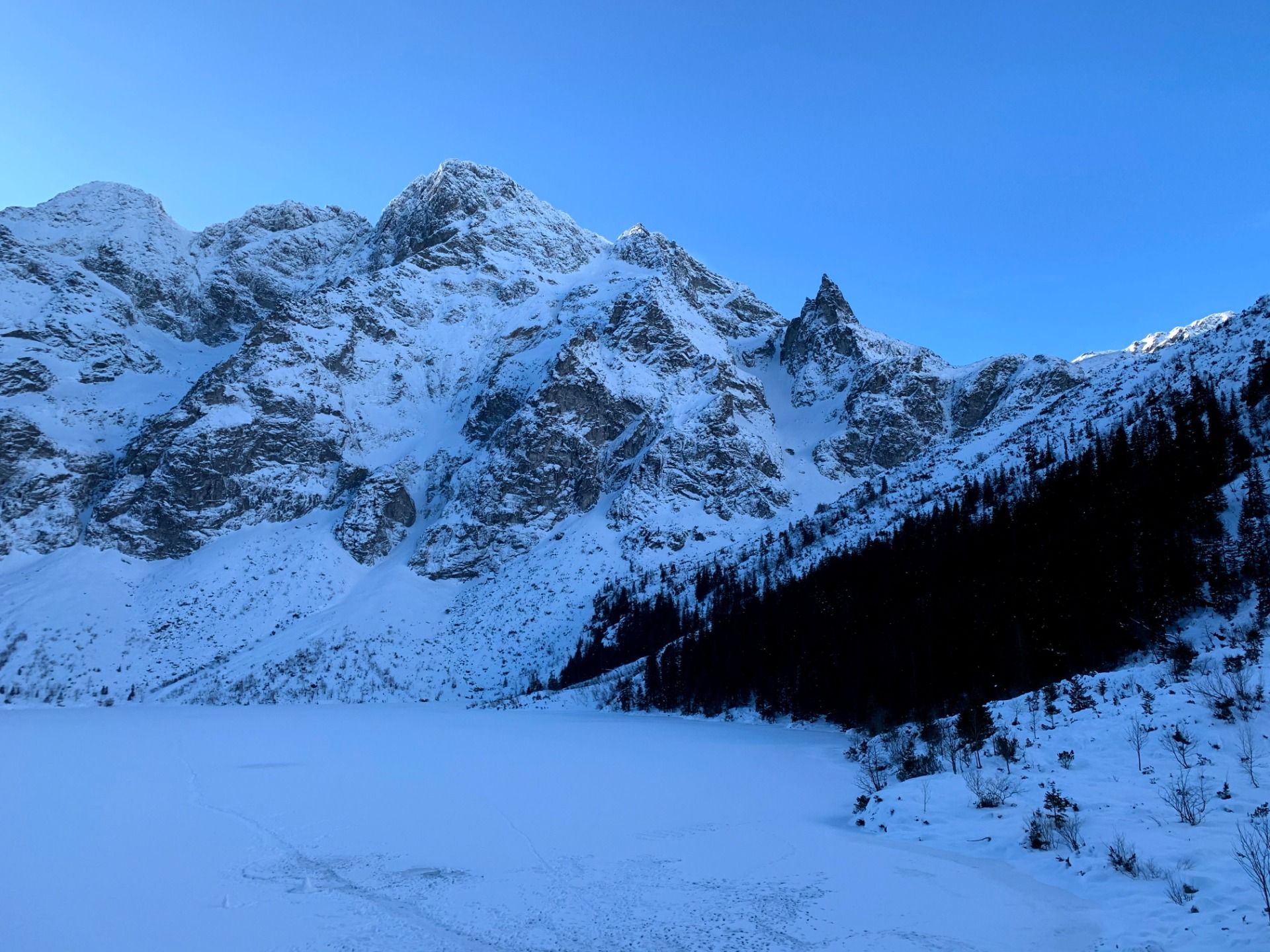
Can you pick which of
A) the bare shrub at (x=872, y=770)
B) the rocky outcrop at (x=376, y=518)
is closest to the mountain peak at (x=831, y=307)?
the rocky outcrop at (x=376, y=518)

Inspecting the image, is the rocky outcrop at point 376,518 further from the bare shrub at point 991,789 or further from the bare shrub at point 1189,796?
the bare shrub at point 1189,796

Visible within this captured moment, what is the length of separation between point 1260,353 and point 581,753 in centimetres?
6401

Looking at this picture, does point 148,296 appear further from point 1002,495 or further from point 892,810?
point 892,810

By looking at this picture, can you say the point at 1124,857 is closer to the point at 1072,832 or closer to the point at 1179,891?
the point at 1072,832

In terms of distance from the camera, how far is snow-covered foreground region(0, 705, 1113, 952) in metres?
8.07

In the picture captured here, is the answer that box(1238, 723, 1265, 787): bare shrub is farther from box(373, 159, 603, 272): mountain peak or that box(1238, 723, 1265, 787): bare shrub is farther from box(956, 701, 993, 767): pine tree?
box(373, 159, 603, 272): mountain peak

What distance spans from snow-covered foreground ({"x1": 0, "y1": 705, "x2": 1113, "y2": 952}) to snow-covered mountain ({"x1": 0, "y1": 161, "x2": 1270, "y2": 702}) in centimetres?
6810

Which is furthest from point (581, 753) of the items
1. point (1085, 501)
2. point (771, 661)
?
point (1085, 501)

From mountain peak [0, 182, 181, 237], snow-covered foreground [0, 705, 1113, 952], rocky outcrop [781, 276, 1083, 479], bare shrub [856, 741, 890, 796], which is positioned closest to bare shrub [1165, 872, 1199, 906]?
snow-covered foreground [0, 705, 1113, 952]

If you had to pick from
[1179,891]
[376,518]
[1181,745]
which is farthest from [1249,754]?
[376,518]

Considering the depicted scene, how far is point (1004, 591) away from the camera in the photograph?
41.0 meters

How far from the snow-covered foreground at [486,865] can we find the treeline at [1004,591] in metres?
18.3

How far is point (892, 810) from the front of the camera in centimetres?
1356

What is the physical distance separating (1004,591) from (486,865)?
3940 centimetres
